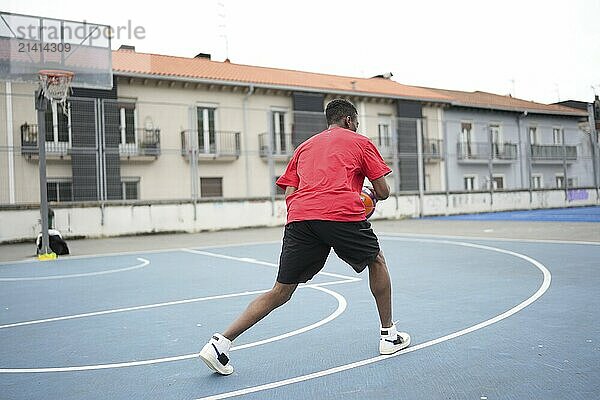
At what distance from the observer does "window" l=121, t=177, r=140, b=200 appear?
63.6 feet

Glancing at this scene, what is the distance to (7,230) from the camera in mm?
16594

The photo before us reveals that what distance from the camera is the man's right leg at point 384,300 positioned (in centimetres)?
385

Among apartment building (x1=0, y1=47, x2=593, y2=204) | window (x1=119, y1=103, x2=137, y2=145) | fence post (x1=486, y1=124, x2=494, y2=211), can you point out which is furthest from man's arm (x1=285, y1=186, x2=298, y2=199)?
fence post (x1=486, y1=124, x2=494, y2=211)

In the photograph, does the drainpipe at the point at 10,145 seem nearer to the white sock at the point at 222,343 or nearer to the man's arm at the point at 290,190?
the man's arm at the point at 290,190

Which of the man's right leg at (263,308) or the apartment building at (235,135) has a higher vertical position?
the apartment building at (235,135)

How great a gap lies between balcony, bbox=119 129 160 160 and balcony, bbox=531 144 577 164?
62.5ft

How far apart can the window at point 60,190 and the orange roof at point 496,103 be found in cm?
1898

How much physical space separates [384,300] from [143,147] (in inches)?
697

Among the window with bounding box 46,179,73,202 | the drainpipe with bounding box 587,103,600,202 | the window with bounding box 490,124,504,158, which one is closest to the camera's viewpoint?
the window with bounding box 46,179,73,202

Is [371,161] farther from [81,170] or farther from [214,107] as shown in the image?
[214,107]

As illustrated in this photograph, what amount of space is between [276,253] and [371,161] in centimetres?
831

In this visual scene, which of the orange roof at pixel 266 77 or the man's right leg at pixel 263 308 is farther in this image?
the orange roof at pixel 266 77

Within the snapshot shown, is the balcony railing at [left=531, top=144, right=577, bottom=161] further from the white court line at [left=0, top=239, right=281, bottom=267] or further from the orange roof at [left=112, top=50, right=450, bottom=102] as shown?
the white court line at [left=0, top=239, right=281, bottom=267]

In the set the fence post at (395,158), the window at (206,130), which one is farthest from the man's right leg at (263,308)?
the fence post at (395,158)
